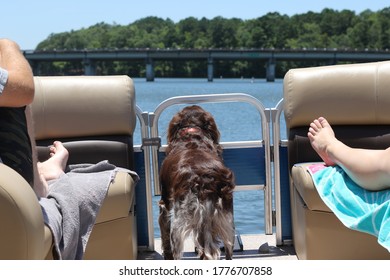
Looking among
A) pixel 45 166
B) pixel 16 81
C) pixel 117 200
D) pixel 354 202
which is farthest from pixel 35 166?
pixel 354 202

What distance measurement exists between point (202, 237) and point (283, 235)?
5.15 ft

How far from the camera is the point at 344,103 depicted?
468 centimetres

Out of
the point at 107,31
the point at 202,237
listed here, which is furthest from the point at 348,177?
the point at 107,31

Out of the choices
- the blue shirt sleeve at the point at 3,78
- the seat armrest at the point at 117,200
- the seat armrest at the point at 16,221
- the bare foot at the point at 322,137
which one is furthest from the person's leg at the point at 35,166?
the bare foot at the point at 322,137

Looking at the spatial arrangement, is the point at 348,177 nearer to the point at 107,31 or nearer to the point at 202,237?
the point at 202,237

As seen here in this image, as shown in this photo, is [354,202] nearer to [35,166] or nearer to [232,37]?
[35,166]

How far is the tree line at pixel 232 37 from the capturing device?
3928 inches

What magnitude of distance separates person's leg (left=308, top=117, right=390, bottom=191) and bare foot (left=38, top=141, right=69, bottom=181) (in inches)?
61.0

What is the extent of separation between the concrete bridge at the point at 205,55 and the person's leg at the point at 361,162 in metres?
78.1

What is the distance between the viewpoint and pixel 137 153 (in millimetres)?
5016

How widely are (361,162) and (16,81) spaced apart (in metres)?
1.80

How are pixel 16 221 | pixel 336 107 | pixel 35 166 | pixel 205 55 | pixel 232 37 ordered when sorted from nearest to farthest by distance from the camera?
pixel 16 221, pixel 35 166, pixel 336 107, pixel 205 55, pixel 232 37

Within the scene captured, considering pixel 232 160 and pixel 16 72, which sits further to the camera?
pixel 232 160
